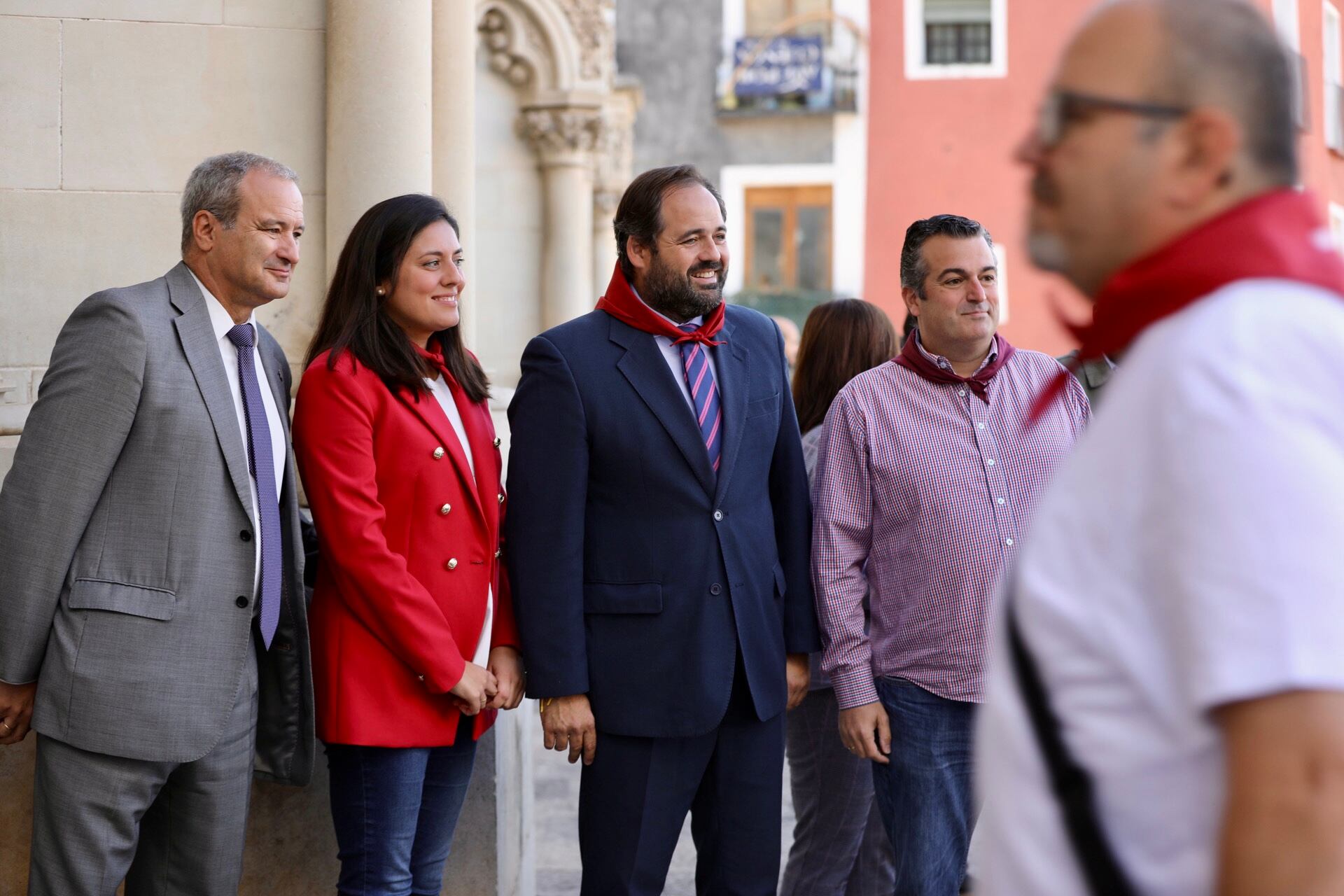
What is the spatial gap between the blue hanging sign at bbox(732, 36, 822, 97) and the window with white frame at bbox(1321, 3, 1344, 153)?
7582 millimetres

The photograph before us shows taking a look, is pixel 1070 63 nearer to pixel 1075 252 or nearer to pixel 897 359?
pixel 1075 252

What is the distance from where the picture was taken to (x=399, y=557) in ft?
9.06

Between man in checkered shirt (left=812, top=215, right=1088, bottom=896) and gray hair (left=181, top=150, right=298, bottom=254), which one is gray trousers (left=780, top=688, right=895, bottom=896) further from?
gray hair (left=181, top=150, right=298, bottom=254)

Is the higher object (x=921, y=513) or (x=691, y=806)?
(x=921, y=513)

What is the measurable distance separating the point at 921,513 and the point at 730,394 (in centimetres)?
49

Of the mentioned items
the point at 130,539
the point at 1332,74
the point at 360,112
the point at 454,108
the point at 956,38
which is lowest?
the point at 130,539

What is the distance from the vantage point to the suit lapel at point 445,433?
289cm

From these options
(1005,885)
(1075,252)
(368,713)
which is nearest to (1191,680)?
(1005,885)

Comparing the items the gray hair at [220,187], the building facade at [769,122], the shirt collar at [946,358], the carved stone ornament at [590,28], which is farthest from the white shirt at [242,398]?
the building facade at [769,122]

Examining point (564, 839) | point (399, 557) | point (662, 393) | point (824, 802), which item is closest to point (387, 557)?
point (399, 557)

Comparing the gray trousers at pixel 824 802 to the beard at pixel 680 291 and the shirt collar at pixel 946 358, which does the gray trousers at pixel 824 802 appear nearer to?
the shirt collar at pixel 946 358

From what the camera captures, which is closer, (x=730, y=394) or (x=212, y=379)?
(x=212, y=379)

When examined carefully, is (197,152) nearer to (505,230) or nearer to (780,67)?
(505,230)

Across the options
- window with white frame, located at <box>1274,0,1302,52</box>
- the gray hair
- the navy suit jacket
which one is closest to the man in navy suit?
the navy suit jacket
